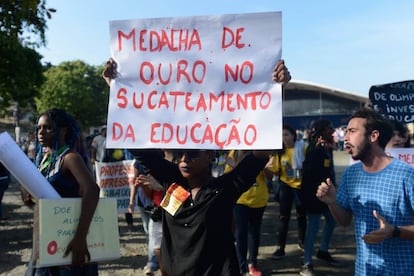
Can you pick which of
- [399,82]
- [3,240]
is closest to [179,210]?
[399,82]

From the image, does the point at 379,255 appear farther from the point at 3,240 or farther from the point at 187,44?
the point at 3,240

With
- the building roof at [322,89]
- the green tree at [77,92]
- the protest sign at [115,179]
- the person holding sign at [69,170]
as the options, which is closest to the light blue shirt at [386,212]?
the person holding sign at [69,170]

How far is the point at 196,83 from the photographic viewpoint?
248 cm

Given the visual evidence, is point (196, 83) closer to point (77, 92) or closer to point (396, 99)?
point (396, 99)

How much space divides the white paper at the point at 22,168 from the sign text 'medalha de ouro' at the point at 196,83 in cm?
43

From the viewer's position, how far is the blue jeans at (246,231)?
195 inches

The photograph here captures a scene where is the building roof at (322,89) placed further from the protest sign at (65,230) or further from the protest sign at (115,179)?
the protest sign at (65,230)

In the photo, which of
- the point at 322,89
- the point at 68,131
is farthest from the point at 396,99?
the point at 322,89

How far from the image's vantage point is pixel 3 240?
682 cm

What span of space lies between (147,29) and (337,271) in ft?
13.1

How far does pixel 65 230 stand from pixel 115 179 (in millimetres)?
4474

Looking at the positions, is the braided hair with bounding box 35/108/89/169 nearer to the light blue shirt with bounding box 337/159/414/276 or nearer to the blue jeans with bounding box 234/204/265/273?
the light blue shirt with bounding box 337/159/414/276

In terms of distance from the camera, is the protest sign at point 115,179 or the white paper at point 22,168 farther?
the protest sign at point 115,179

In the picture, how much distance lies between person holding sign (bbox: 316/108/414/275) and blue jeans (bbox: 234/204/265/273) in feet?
7.79
